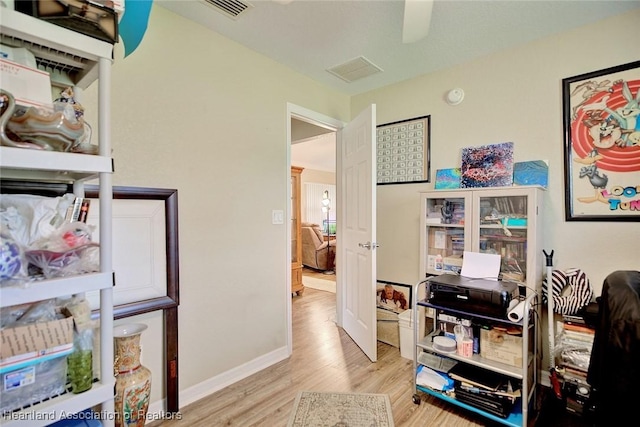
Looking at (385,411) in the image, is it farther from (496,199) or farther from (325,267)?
(325,267)

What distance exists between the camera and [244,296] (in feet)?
7.29

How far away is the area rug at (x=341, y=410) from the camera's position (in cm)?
170

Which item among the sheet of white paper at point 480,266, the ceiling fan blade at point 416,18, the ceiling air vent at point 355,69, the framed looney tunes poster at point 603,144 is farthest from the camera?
the ceiling air vent at point 355,69

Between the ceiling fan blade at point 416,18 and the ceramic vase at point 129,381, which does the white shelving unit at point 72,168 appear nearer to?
the ceramic vase at point 129,381

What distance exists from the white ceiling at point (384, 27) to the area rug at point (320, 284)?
3207 millimetres

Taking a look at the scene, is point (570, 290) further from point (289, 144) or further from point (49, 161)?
point (49, 161)

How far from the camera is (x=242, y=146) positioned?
7.27ft

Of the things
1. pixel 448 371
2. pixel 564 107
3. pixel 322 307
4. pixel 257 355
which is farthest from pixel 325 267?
pixel 564 107

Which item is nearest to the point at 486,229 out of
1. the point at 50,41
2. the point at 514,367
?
the point at 514,367

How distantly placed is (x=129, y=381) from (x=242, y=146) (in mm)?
1553

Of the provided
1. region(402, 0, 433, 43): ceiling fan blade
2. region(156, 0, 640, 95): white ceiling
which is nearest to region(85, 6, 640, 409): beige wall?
region(156, 0, 640, 95): white ceiling

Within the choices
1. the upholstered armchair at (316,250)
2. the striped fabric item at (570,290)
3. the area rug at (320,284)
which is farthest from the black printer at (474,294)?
the upholstered armchair at (316,250)

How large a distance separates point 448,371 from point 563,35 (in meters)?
2.35

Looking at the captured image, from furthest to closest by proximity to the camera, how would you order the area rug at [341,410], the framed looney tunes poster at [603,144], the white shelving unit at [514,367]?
the framed looney tunes poster at [603,144], the area rug at [341,410], the white shelving unit at [514,367]
